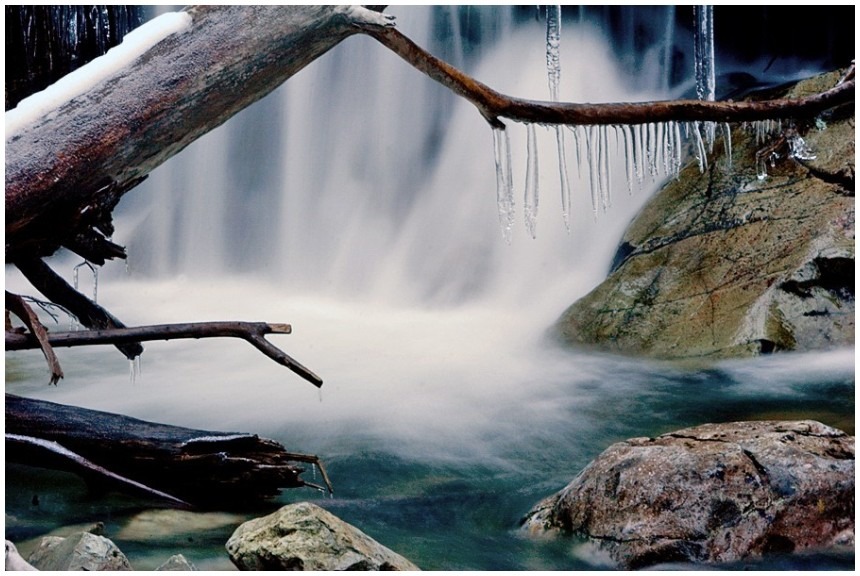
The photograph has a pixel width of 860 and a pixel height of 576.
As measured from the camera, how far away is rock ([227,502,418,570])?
1.87m

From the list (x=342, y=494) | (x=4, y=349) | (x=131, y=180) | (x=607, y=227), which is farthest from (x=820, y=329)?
(x=4, y=349)

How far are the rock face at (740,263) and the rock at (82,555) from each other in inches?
60.1

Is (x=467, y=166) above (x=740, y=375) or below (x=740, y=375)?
above

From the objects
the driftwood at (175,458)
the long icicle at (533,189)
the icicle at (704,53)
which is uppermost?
the icicle at (704,53)

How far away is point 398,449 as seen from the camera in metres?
2.39

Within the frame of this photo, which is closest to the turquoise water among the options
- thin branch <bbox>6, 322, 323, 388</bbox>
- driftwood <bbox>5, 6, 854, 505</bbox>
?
driftwood <bbox>5, 6, 854, 505</bbox>

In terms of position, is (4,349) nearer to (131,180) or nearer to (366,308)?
(131,180)

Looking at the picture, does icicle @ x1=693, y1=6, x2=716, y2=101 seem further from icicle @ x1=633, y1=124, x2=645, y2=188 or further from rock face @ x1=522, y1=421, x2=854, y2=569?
rock face @ x1=522, y1=421, x2=854, y2=569

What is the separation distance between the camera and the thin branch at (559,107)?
194cm

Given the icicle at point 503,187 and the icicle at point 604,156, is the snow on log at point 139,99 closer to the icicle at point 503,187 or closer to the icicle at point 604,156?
the icicle at point 503,187

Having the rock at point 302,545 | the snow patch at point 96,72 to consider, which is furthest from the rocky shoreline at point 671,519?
the snow patch at point 96,72

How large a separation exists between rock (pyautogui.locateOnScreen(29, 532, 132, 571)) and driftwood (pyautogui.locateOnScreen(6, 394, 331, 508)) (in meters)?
0.15

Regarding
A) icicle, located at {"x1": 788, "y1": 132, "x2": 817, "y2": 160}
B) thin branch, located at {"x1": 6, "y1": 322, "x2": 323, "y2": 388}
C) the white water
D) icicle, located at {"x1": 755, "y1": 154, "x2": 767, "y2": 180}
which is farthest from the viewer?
icicle, located at {"x1": 755, "y1": 154, "x2": 767, "y2": 180}

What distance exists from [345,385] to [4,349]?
0.91m
